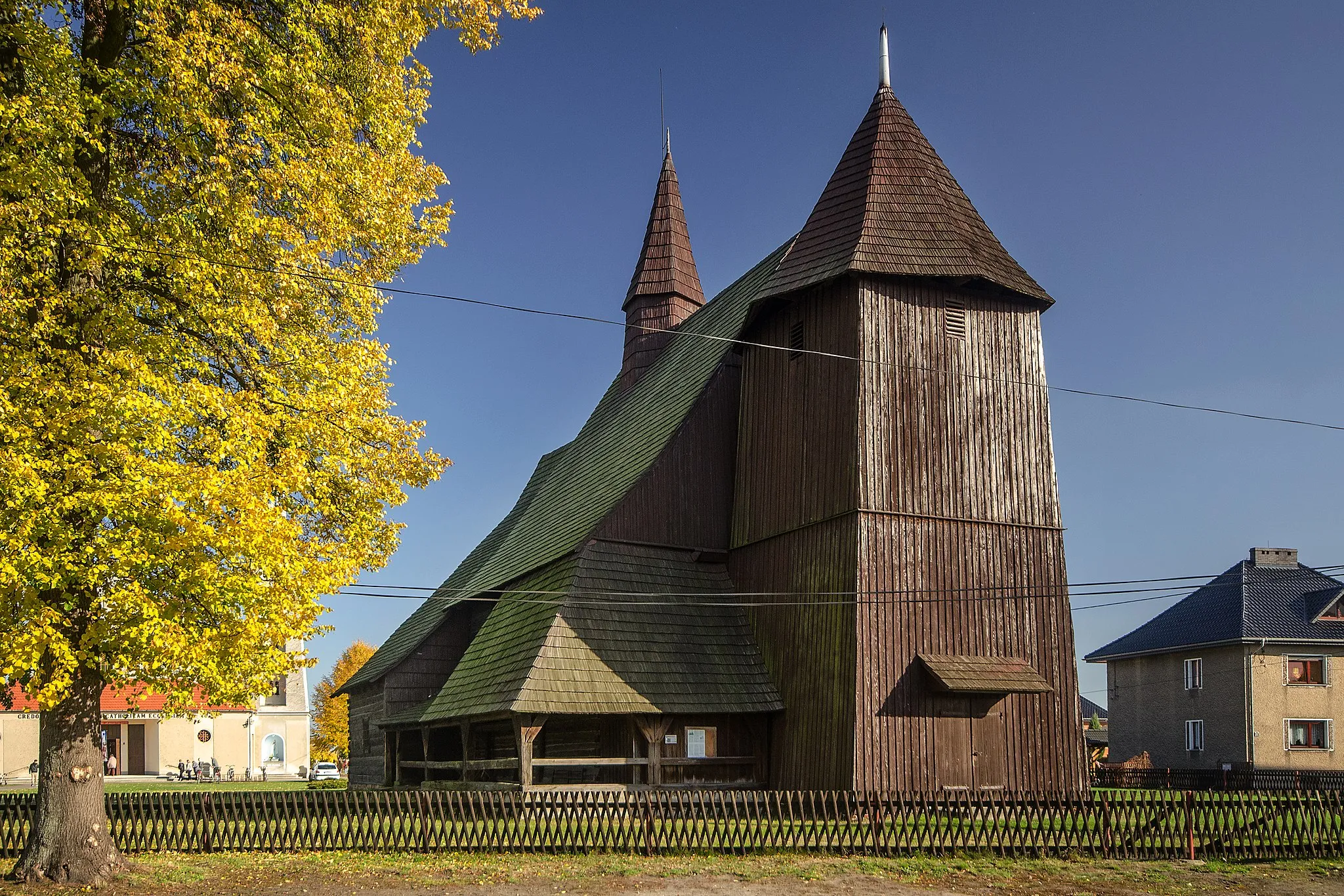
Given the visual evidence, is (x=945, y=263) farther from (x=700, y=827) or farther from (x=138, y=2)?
(x=138, y=2)

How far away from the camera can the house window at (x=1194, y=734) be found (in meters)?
40.9

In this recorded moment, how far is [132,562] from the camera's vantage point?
472 inches

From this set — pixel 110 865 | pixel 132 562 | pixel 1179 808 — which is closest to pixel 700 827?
pixel 1179 808

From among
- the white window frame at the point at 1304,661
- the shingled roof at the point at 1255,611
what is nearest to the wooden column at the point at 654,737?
the shingled roof at the point at 1255,611

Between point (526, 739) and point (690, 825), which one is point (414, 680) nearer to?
point (526, 739)

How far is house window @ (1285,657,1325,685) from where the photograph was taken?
127 feet

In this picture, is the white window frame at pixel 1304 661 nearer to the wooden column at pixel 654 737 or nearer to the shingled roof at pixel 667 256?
the shingled roof at pixel 667 256

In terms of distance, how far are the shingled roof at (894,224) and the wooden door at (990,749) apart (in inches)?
323

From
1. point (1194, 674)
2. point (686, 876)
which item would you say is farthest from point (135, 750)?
point (1194, 674)

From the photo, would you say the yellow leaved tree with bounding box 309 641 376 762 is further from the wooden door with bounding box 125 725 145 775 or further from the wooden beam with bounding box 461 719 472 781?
the wooden beam with bounding box 461 719 472 781

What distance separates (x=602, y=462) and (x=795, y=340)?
7.33 meters

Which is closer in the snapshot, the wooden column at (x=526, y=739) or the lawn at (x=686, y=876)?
the lawn at (x=686, y=876)

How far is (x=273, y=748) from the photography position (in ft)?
174

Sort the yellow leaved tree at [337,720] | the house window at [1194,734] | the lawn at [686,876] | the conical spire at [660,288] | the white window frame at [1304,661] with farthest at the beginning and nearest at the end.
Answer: the yellow leaved tree at [337,720] → the house window at [1194,734] → the white window frame at [1304,661] → the conical spire at [660,288] → the lawn at [686,876]
